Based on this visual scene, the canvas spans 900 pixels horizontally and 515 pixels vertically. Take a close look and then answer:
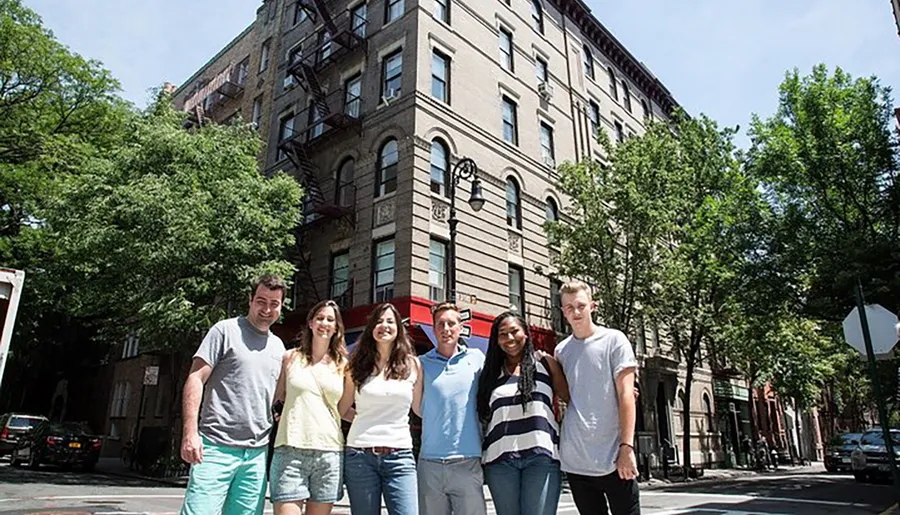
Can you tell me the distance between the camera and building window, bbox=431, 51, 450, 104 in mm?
19875

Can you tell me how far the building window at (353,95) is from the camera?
68.2 ft

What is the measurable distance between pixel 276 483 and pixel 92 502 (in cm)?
927

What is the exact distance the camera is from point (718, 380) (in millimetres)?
33000

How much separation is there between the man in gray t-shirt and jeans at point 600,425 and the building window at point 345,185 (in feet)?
54.4

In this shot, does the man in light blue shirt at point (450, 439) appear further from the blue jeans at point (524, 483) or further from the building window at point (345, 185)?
the building window at point (345, 185)

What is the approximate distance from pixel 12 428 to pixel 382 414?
87.2 ft

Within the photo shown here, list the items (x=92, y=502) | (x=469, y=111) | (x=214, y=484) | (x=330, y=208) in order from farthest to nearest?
1. (x=469, y=111)
2. (x=330, y=208)
3. (x=92, y=502)
4. (x=214, y=484)

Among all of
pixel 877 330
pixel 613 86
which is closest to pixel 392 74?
pixel 877 330

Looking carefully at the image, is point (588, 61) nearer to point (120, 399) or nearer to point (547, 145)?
point (547, 145)

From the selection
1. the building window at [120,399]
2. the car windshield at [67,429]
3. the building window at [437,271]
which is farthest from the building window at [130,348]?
the building window at [437,271]

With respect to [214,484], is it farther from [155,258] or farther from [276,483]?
[155,258]

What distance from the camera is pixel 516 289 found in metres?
20.7

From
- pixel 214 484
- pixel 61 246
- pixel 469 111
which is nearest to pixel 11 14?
pixel 61 246

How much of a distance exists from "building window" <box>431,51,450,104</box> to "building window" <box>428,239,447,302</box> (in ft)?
18.0
